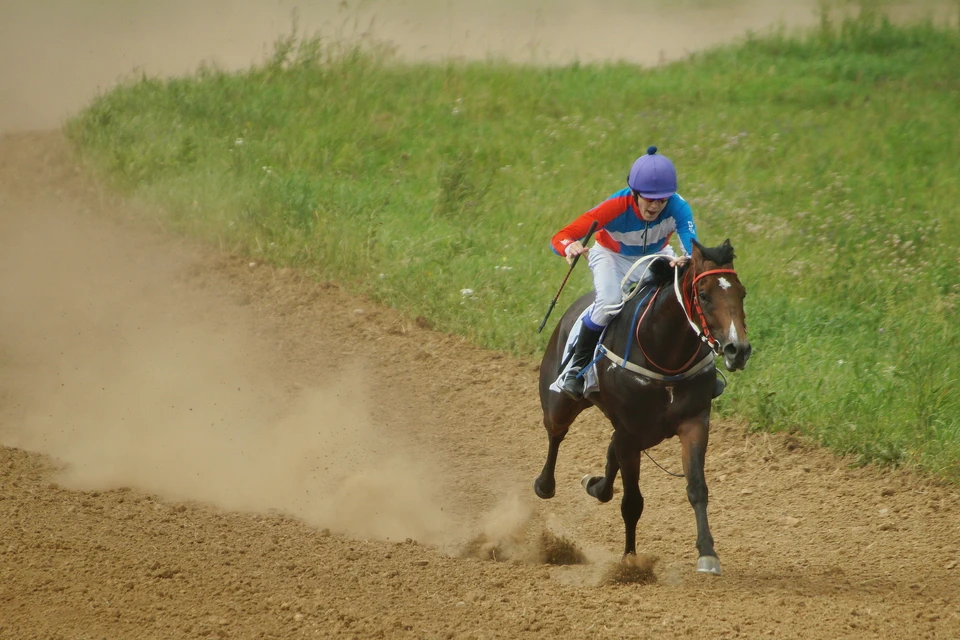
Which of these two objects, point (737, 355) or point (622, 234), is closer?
point (737, 355)

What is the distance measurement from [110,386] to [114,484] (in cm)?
280

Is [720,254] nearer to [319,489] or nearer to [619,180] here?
[319,489]

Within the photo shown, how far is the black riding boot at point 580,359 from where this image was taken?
301 inches

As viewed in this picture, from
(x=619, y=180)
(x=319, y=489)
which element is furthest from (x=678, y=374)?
(x=619, y=180)

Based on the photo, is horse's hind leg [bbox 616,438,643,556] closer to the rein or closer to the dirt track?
the dirt track

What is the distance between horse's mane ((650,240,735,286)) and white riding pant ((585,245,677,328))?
0.42 ft

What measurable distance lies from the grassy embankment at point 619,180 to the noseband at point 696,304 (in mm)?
3471

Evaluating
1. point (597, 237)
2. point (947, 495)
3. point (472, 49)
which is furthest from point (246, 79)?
point (947, 495)

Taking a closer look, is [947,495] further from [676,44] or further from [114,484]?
[676,44]

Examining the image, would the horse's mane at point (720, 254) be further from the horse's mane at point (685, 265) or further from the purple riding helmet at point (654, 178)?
the purple riding helmet at point (654, 178)

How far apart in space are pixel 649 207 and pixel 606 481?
2163mm

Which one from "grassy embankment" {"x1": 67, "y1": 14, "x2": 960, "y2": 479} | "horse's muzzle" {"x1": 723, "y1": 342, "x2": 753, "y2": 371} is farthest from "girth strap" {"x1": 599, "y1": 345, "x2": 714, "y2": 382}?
"grassy embankment" {"x1": 67, "y1": 14, "x2": 960, "y2": 479}

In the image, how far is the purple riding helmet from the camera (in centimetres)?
699

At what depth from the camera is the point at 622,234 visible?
7664mm
